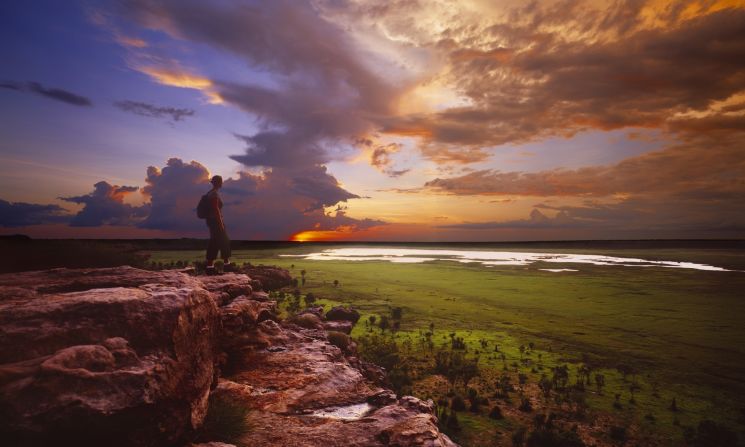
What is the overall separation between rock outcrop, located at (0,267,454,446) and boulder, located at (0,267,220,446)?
1 cm

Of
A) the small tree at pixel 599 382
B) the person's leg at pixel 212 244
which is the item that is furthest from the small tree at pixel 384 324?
the person's leg at pixel 212 244

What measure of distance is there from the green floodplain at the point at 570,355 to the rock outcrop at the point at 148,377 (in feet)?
19.5

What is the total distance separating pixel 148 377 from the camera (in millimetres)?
4723

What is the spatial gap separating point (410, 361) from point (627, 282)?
1832 inches

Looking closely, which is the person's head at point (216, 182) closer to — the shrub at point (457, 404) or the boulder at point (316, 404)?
the boulder at point (316, 404)

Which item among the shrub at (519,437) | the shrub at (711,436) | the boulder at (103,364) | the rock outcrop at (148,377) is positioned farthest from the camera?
the shrub at (711,436)

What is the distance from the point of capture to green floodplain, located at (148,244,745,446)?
13156 mm

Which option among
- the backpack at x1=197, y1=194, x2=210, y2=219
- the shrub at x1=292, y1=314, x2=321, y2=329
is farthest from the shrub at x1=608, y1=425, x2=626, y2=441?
the backpack at x1=197, y1=194, x2=210, y2=219

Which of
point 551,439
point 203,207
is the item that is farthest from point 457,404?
point 203,207

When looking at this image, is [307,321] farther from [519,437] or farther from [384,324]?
[519,437]

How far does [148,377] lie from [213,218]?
9.02m

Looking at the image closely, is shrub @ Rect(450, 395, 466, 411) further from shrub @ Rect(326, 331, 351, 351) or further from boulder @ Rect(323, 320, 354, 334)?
boulder @ Rect(323, 320, 354, 334)

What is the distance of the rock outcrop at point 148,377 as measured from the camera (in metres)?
4.08

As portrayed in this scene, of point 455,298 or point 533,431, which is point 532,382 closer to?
point 533,431
